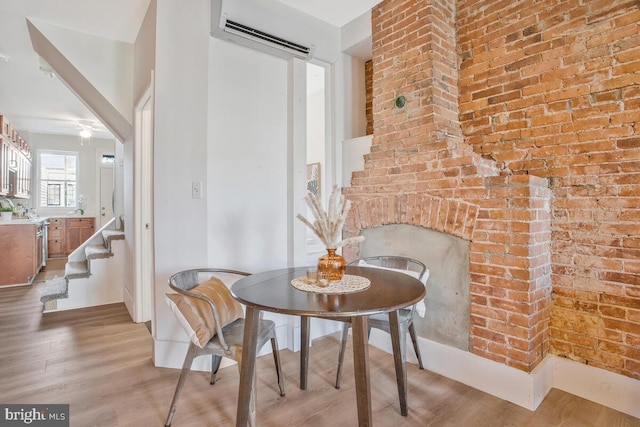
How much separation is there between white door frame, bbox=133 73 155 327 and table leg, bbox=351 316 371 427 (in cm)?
239

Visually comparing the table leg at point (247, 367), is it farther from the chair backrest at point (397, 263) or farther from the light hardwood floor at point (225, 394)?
the chair backrest at point (397, 263)

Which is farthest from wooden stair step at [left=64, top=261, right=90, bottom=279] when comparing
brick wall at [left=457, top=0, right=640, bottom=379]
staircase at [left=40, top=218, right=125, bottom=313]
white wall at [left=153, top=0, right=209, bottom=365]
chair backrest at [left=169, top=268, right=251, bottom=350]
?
brick wall at [left=457, top=0, right=640, bottom=379]

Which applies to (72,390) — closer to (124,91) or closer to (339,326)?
(339,326)

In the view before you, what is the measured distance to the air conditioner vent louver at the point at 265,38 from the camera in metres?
2.40

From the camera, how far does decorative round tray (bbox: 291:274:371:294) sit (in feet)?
5.28

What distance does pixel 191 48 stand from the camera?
2.38 metres

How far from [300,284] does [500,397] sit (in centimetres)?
141

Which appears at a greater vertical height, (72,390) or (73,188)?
(73,188)

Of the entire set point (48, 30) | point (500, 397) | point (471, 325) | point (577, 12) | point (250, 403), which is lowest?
point (500, 397)

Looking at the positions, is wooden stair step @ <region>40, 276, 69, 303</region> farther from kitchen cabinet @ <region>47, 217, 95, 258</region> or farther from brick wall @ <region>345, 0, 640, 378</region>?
kitchen cabinet @ <region>47, 217, 95, 258</region>

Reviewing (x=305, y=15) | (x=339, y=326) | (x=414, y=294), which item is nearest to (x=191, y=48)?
(x=305, y=15)

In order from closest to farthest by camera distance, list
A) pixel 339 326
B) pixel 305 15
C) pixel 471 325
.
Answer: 1. pixel 471 325
2. pixel 305 15
3. pixel 339 326

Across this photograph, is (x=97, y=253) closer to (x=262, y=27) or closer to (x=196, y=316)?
(x=196, y=316)

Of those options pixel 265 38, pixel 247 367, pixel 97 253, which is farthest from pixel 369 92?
pixel 97 253
